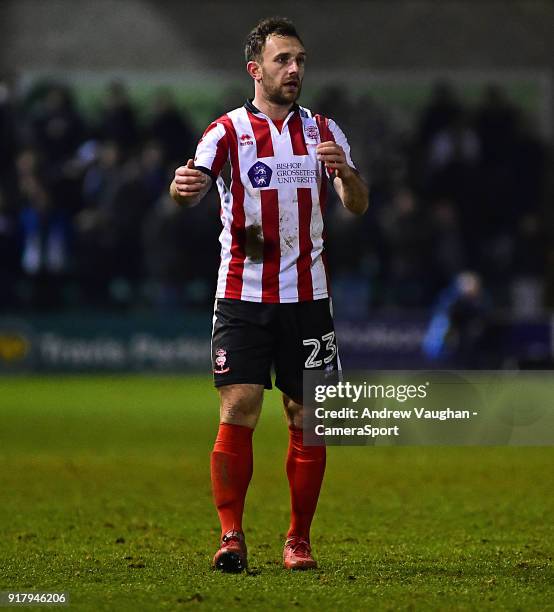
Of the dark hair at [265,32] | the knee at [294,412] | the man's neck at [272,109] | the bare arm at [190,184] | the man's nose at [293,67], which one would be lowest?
the knee at [294,412]

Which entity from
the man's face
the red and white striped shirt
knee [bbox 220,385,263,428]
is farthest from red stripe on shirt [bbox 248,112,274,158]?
knee [bbox 220,385,263,428]

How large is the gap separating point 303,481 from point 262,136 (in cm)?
135

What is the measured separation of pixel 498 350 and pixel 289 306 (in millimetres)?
14357

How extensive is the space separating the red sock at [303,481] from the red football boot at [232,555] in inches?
12.6

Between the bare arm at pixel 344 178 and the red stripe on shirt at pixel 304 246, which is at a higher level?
the bare arm at pixel 344 178

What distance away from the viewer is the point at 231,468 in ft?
16.5

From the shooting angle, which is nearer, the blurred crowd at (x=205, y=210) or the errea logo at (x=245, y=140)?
the errea logo at (x=245, y=140)

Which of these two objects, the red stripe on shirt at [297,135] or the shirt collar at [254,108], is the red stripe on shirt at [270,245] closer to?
the red stripe on shirt at [297,135]

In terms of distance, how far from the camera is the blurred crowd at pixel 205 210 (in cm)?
2094

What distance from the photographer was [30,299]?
20.5 m

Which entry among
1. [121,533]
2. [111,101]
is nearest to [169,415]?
[121,533]

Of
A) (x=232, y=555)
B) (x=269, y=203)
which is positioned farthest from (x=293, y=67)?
(x=232, y=555)

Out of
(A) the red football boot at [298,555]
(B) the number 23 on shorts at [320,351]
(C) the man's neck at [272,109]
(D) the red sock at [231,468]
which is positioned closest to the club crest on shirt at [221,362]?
(D) the red sock at [231,468]

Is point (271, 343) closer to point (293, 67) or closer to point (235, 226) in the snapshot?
point (235, 226)
